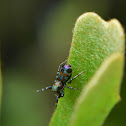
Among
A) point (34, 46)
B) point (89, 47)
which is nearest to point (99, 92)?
point (89, 47)

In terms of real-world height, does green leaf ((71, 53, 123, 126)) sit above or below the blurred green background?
below

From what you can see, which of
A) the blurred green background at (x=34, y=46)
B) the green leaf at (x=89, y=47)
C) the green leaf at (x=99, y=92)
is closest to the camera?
the green leaf at (x=99, y=92)

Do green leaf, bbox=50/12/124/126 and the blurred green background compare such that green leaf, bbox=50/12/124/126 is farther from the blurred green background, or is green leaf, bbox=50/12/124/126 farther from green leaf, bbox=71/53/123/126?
the blurred green background

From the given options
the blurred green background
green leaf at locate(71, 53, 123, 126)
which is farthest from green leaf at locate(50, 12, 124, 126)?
the blurred green background

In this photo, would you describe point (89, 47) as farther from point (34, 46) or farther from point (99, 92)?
point (34, 46)

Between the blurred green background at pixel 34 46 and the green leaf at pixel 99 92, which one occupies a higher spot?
the blurred green background at pixel 34 46

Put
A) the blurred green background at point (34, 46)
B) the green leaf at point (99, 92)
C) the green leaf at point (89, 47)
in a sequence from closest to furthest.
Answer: the green leaf at point (99, 92)
the green leaf at point (89, 47)
the blurred green background at point (34, 46)

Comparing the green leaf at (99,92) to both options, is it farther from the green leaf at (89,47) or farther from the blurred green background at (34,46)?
the blurred green background at (34,46)

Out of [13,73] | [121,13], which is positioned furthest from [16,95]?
[121,13]

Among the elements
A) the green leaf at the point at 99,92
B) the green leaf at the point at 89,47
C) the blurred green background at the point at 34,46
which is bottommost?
the green leaf at the point at 99,92

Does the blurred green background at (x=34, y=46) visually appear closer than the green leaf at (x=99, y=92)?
No

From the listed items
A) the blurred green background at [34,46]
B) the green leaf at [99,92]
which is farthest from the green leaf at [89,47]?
the blurred green background at [34,46]
